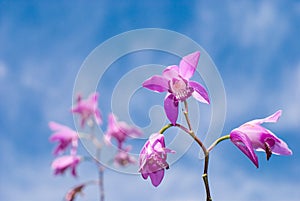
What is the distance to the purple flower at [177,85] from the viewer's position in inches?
58.5

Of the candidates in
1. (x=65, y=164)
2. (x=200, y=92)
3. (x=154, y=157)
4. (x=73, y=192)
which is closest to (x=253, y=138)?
(x=200, y=92)

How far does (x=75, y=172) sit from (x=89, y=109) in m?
0.64

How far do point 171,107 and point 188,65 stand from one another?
0.16 metres

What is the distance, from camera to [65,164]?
420 cm

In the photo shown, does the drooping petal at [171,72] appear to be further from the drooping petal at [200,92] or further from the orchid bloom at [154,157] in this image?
the orchid bloom at [154,157]

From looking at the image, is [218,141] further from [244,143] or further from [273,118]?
[273,118]

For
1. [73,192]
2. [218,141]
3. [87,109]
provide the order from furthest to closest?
[87,109], [73,192], [218,141]

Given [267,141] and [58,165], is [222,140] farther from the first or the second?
[58,165]

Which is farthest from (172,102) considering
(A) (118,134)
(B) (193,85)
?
(A) (118,134)

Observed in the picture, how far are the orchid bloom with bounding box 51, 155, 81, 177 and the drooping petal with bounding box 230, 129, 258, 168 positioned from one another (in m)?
2.97

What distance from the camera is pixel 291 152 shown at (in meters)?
1.56

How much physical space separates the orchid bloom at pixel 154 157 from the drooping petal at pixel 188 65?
230 mm

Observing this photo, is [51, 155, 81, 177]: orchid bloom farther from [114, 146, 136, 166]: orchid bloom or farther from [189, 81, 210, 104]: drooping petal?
[189, 81, 210, 104]: drooping petal

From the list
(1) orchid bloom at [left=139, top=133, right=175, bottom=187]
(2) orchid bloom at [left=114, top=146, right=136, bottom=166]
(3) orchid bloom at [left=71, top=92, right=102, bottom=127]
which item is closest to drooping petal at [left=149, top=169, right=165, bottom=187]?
(1) orchid bloom at [left=139, top=133, right=175, bottom=187]
